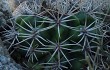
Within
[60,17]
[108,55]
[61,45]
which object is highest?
[60,17]

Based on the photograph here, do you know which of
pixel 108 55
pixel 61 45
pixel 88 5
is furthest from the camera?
pixel 88 5

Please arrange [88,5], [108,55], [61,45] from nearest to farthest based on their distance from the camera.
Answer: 1. [61,45]
2. [108,55]
3. [88,5]

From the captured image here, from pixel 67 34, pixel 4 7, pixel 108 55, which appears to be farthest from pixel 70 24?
pixel 4 7

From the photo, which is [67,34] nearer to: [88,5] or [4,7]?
[88,5]

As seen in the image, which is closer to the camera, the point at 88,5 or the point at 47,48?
the point at 47,48

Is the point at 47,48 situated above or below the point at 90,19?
below

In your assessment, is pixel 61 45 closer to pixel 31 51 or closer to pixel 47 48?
pixel 47 48

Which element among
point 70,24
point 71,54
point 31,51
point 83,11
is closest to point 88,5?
point 83,11
